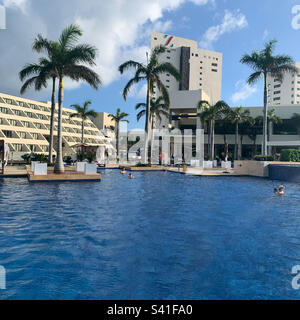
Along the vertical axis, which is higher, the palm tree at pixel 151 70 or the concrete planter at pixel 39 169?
the palm tree at pixel 151 70

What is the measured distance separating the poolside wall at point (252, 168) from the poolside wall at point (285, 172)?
1.71ft

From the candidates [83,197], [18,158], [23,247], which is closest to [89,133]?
[18,158]

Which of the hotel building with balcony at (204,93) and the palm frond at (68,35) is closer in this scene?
the palm frond at (68,35)

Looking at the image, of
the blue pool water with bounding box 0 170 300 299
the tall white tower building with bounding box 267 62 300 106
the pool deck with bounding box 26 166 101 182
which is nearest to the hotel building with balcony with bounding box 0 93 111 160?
the pool deck with bounding box 26 166 101 182

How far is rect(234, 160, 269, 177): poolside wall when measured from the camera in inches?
958

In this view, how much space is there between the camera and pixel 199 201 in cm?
1169

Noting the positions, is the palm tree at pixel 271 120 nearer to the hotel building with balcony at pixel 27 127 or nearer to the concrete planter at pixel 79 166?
the hotel building with balcony at pixel 27 127

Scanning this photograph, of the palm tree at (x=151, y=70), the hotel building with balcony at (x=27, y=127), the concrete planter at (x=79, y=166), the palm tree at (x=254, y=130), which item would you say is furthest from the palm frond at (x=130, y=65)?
the palm tree at (x=254, y=130)

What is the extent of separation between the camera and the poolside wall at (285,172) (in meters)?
21.4

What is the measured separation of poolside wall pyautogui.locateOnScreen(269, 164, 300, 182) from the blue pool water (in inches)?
499

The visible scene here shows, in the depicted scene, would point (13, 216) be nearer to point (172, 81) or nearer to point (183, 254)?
point (183, 254)

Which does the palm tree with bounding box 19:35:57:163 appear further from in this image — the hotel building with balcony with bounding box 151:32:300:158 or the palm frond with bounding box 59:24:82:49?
the hotel building with balcony with bounding box 151:32:300:158

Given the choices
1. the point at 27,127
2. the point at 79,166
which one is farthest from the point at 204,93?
the point at 27,127

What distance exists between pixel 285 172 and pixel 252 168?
3.67m
